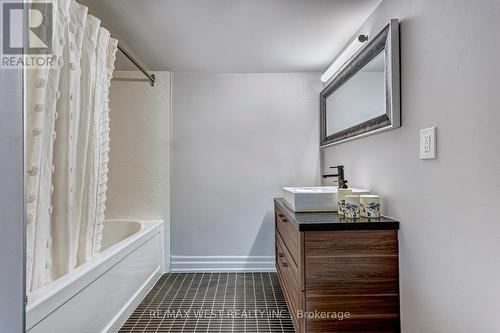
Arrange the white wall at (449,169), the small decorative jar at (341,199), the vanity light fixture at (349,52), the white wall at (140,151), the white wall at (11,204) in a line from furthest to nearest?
the white wall at (140,151)
the vanity light fixture at (349,52)
the small decorative jar at (341,199)
the white wall at (449,169)
the white wall at (11,204)

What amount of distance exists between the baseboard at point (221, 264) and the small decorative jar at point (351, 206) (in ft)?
5.03

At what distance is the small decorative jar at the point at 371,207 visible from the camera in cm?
162

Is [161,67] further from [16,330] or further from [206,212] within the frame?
[16,330]

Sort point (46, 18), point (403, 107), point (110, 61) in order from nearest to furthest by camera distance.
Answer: point (46, 18), point (403, 107), point (110, 61)

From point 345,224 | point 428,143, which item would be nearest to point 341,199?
point 345,224

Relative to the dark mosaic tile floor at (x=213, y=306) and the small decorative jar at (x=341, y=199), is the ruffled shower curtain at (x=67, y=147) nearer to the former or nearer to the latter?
the dark mosaic tile floor at (x=213, y=306)

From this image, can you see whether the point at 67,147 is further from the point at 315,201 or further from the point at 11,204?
the point at 315,201

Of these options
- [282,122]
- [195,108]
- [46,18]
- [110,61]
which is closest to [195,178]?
[195,108]

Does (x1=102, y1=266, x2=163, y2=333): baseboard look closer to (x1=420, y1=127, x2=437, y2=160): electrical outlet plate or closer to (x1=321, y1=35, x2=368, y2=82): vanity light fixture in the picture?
(x1=420, y1=127, x2=437, y2=160): electrical outlet plate

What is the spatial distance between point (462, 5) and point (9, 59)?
4.59 ft

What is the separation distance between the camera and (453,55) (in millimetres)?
1126

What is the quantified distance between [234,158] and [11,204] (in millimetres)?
2299

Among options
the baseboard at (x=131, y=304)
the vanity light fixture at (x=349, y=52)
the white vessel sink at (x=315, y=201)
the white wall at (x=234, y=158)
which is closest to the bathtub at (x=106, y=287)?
the baseboard at (x=131, y=304)

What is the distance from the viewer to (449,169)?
1154mm
